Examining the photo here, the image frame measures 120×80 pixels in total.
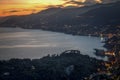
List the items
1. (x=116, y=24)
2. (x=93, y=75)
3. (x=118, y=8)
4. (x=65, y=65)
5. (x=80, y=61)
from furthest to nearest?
(x=118, y=8), (x=116, y=24), (x=80, y=61), (x=65, y=65), (x=93, y=75)

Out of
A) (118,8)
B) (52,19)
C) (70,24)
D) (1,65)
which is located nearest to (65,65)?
(1,65)

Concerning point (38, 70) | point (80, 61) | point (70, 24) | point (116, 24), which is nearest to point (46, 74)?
point (38, 70)

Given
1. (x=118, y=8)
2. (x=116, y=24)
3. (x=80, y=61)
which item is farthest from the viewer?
(x=118, y=8)

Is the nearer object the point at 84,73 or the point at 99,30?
the point at 84,73

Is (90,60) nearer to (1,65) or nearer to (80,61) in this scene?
(80,61)

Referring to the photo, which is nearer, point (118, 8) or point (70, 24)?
point (118, 8)

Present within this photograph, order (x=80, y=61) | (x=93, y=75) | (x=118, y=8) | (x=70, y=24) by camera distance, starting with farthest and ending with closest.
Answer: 1. (x=70, y=24)
2. (x=118, y=8)
3. (x=80, y=61)
4. (x=93, y=75)

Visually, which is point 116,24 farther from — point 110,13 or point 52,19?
point 52,19

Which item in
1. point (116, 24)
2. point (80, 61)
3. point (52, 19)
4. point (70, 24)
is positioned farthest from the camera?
point (52, 19)
